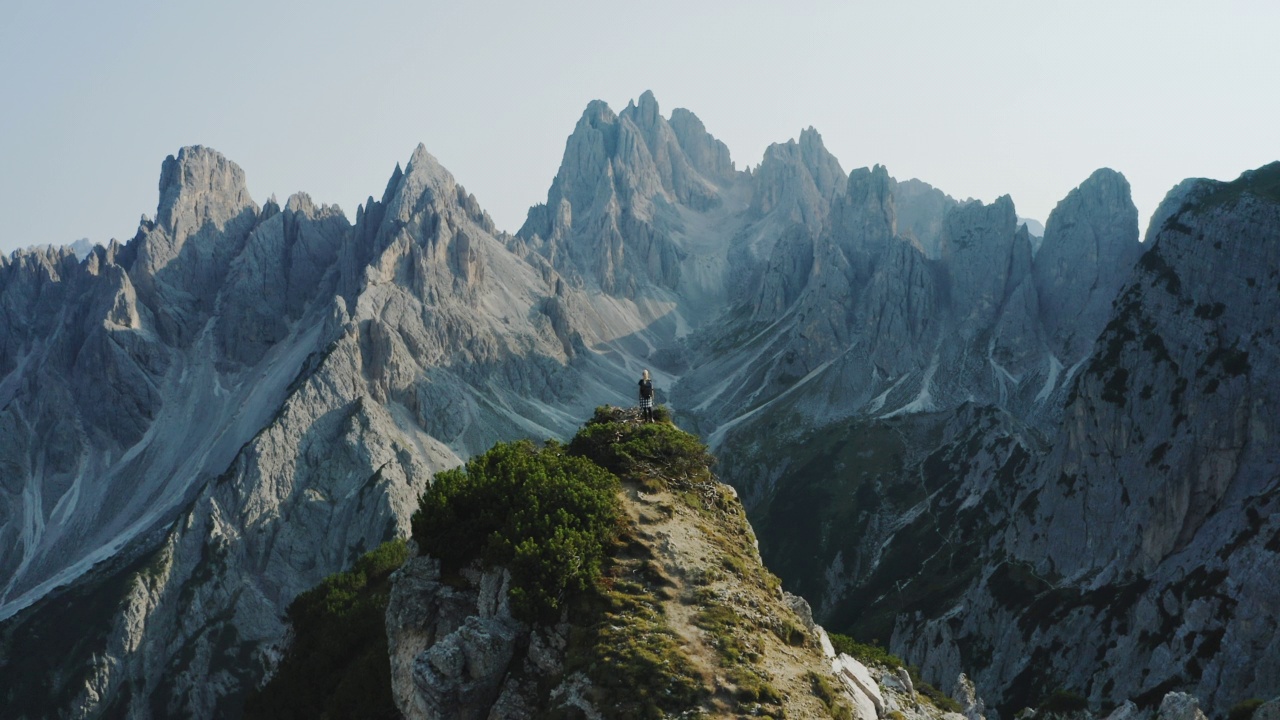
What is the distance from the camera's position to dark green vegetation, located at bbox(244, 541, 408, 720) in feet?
135

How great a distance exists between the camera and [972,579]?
119750 millimetres

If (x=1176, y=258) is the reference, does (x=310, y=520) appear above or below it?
below

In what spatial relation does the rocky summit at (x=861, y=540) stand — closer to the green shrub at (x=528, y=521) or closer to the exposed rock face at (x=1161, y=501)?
the exposed rock face at (x=1161, y=501)

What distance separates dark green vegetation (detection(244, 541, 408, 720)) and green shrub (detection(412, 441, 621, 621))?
422 inches

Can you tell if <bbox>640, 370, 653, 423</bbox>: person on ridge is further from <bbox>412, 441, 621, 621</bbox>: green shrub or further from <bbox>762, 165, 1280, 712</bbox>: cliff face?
<bbox>762, 165, 1280, 712</bbox>: cliff face

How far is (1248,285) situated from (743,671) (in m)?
109

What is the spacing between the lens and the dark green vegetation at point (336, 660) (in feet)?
135

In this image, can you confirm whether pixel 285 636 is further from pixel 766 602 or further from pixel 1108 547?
pixel 1108 547

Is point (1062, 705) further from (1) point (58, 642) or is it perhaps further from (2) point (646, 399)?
(1) point (58, 642)

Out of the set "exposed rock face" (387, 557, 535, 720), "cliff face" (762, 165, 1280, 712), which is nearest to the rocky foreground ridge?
"exposed rock face" (387, 557, 535, 720)

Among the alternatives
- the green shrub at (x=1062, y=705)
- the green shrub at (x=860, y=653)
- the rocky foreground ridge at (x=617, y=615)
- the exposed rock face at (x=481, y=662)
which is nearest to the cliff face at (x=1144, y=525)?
the green shrub at (x=1062, y=705)

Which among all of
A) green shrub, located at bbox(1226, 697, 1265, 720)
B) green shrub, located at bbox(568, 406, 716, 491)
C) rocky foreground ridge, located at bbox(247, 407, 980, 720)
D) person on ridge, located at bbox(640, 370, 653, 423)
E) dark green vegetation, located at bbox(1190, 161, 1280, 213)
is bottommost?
green shrub, located at bbox(1226, 697, 1265, 720)

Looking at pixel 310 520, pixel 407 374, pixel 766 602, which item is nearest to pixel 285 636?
pixel 766 602

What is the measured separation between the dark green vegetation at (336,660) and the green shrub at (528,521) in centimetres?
1073
